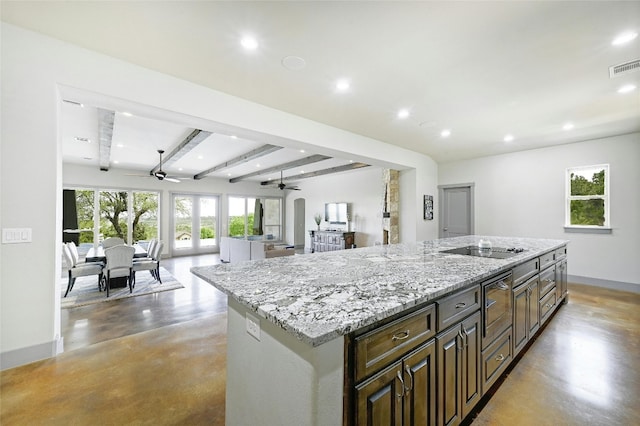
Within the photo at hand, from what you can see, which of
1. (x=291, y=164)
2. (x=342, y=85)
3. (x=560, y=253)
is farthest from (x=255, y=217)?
(x=560, y=253)

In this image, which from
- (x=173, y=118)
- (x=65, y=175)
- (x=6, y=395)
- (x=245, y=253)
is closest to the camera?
(x=6, y=395)

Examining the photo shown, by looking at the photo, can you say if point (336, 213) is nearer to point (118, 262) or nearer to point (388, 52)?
point (118, 262)

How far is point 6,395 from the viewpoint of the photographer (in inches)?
71.2

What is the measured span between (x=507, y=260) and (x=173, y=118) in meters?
3.56

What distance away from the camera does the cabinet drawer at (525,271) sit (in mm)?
2193

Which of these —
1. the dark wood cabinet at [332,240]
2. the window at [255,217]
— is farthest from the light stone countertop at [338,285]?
the window at [255,217]

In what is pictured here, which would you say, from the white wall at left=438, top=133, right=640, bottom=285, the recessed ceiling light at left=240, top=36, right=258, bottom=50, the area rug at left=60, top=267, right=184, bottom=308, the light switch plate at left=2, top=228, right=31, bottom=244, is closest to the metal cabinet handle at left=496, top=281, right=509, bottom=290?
the recessed ceiling light at left=240, top=36, right=258, bottom=50

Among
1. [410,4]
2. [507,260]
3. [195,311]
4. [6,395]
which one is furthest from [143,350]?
[410,4]

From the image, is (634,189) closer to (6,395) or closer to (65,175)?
(6,395)

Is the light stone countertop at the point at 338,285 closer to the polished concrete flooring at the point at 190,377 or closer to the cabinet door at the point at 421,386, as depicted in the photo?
the cabinet door at the point at 421,386

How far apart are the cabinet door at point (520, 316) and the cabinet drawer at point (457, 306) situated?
0.79 meters

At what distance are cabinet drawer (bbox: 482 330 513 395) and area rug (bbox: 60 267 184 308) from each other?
475cm

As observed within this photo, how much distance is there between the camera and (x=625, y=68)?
8.32ft

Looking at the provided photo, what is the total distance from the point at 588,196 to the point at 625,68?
131 inches
